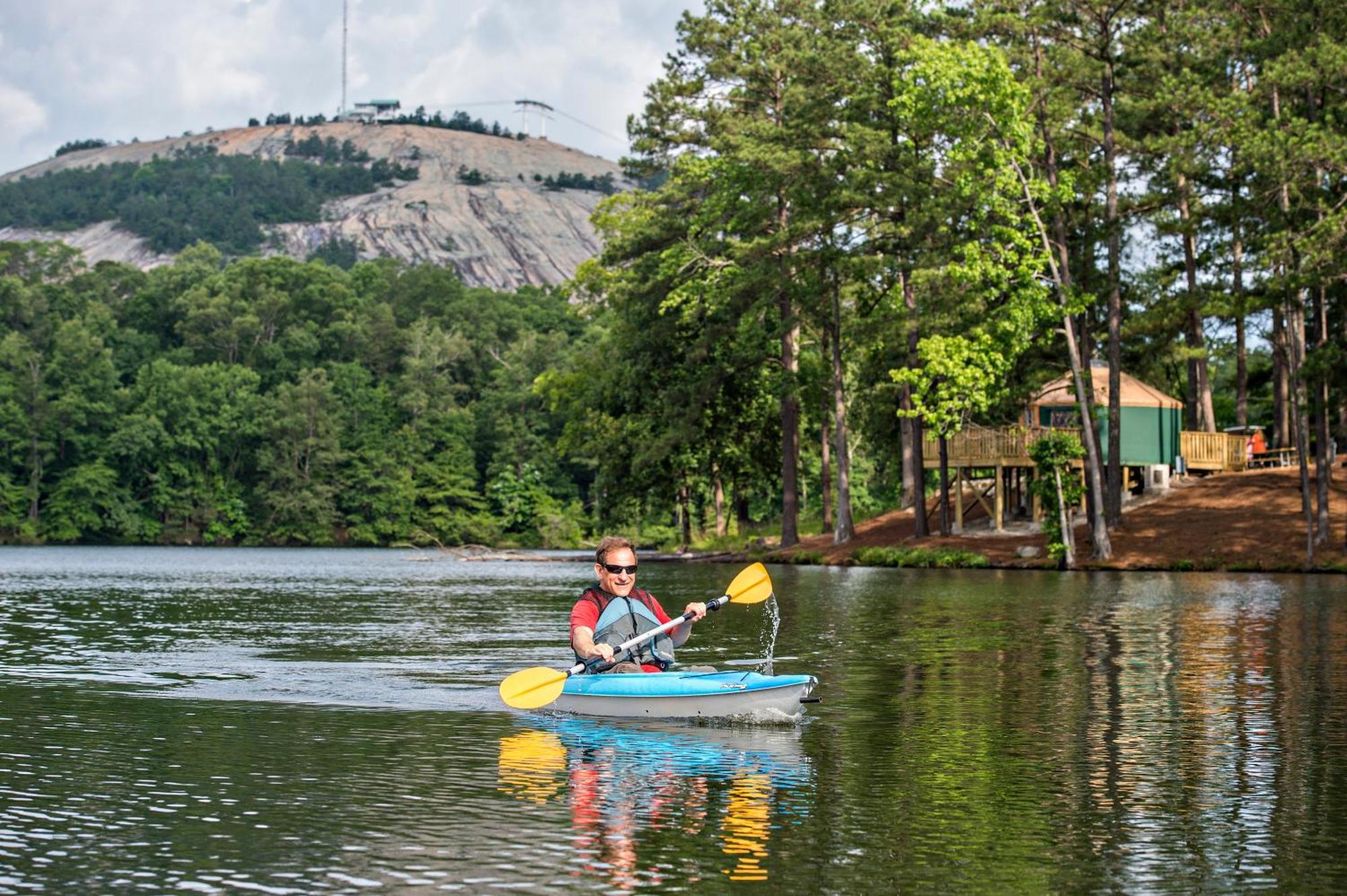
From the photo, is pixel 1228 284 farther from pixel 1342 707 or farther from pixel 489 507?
pixel 489 507

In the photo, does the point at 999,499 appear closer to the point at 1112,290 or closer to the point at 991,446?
the point at 991,446

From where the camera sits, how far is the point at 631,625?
54.2 feet

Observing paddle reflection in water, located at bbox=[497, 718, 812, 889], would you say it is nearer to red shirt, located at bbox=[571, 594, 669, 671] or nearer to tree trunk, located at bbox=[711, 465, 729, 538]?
red shirt, located at bbox=[571, 594, 669, 671]

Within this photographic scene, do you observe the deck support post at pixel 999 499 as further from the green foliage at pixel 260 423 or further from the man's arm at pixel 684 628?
the green foliage at pixel 260 423

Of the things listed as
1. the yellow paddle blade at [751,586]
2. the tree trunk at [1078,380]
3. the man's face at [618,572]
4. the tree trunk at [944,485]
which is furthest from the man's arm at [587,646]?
the tree trunk at [944,485]

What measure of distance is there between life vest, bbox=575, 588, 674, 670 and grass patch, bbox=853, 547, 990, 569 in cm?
3726

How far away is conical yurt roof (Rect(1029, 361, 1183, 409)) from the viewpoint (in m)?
56.9

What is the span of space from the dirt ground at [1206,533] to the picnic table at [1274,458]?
1924 mm

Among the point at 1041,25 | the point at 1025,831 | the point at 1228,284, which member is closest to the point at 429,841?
the point at 1025,831

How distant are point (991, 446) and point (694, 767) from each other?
45.8m

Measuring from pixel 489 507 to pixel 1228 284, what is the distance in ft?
245

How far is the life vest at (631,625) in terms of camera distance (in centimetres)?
1648

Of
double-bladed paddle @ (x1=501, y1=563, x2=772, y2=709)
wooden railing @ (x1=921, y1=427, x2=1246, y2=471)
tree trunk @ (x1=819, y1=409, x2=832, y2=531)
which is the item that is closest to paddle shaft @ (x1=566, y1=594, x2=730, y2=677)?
double-bladed paddle @ (x1=501, y1=563, x2=772, y2=709)

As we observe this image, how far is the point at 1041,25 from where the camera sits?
4934 centimetres
